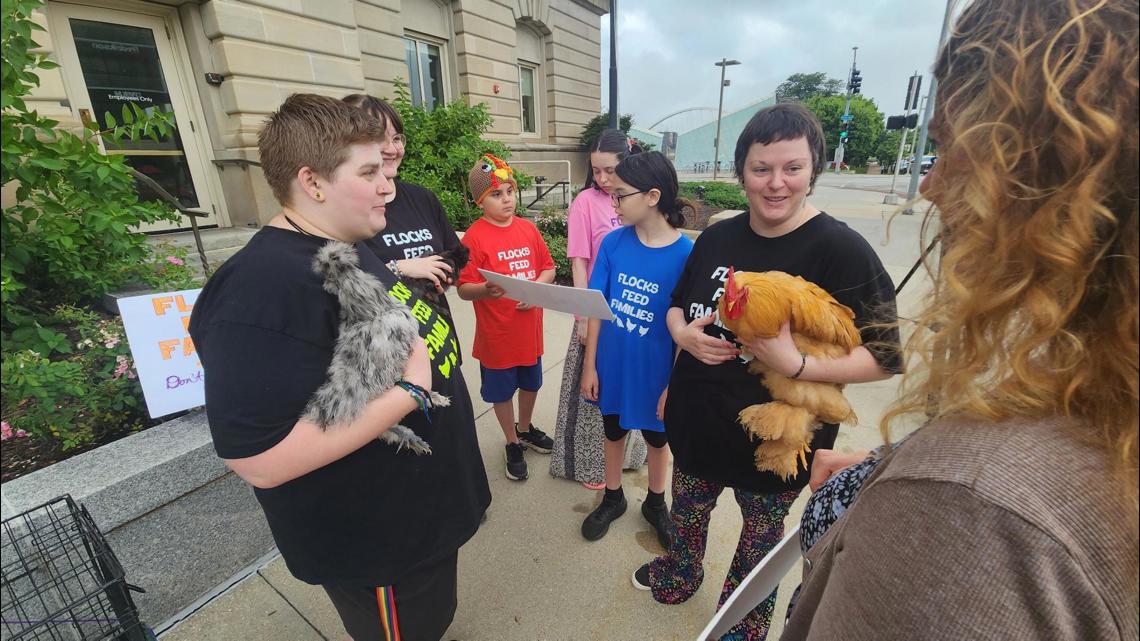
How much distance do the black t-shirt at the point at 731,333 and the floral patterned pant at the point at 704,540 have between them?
0.11 m

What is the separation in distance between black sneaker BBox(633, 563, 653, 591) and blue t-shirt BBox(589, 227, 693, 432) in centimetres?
71

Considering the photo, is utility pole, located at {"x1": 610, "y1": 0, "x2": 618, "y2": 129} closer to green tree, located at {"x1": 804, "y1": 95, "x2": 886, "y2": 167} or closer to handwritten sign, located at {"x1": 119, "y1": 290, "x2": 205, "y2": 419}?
handwritten sign, located at {"x1": 119, "y1": 290, "x2": 205, "y2": 419}

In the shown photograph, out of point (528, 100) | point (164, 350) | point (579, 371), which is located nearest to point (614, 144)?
point (579, 371)

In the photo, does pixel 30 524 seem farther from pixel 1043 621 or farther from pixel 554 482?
pixel 1043 621

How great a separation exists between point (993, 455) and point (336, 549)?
1526 mm

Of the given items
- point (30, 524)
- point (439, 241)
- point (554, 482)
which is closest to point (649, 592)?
point (554, 482)

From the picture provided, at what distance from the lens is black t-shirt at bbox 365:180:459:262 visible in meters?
2.36

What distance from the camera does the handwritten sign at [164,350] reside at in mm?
2180

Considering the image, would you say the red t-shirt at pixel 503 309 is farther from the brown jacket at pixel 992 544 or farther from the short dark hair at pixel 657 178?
the brown jacket at pixel 992 544

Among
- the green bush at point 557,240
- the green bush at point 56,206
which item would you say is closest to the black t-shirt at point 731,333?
the green bush at point 56,206

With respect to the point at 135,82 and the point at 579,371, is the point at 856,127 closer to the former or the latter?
the point at 135,82

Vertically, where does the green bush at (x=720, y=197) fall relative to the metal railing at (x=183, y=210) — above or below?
below

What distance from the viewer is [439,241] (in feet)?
8.54

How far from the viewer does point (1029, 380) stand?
1.85ft
